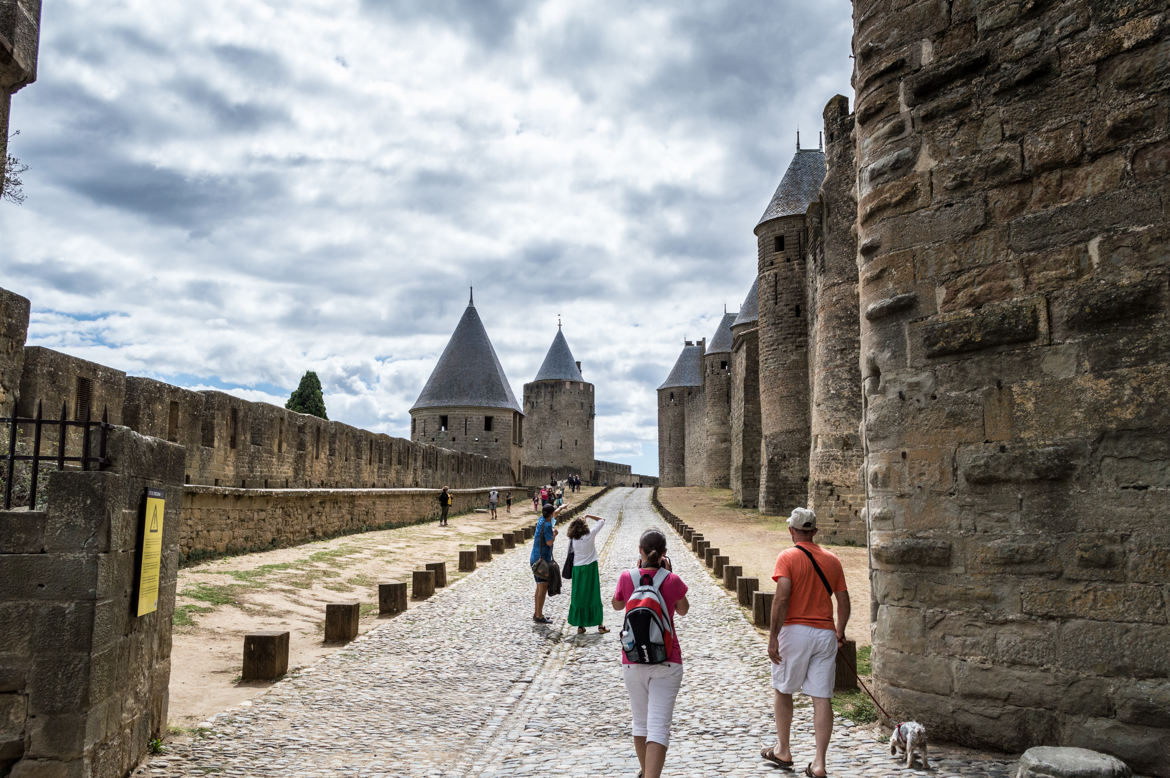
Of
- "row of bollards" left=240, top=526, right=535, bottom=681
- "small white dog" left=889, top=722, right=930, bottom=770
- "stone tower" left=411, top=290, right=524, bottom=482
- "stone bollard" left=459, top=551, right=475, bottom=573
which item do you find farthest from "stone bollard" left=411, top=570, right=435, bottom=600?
"stone tower" left=411, top=290, right=524, bottom=482

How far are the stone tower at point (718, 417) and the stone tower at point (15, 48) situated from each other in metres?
41.0

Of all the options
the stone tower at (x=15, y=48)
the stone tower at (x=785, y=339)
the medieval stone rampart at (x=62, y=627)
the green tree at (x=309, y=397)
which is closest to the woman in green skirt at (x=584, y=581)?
the medieval stone rampart at (x=62, y=627)

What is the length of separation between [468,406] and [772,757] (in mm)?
42413

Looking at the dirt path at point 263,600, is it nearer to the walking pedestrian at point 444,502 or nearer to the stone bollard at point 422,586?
the stone bollard at point 422,586

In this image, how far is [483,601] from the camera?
32.8 feet

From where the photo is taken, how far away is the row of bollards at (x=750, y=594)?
553cm

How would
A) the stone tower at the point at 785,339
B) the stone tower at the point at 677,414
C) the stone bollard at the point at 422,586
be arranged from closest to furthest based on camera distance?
the stone bollard at the point at 422,586 < the stone tower at the point at 785,339 < the stone tower at the point at 677,414

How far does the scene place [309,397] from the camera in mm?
37406

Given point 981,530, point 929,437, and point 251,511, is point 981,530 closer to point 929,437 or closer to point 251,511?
point 929,437

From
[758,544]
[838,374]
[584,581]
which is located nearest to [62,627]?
[584,581]

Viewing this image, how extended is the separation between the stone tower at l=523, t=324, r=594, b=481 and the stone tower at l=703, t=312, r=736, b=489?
1716 cm

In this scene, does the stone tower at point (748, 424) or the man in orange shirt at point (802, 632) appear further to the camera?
the stone tower at point (748, 424)

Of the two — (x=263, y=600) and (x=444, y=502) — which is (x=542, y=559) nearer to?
(x=263, y=600)

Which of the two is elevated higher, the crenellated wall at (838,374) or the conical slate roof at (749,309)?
the conical slate roof at (749,309)
